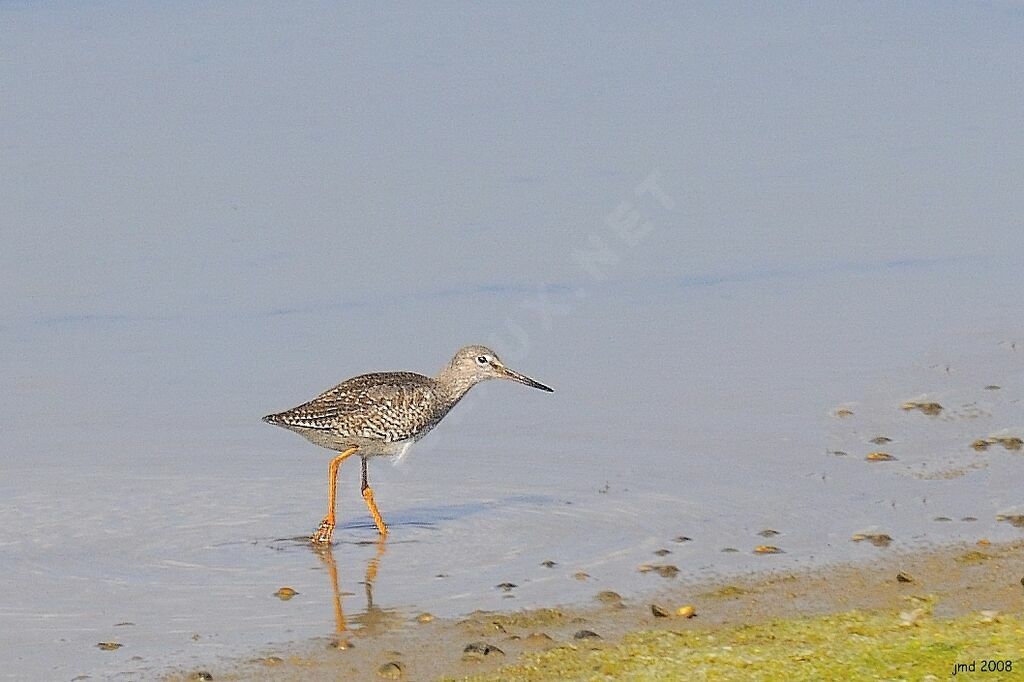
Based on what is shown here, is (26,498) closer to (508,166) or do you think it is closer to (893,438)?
(893,438)

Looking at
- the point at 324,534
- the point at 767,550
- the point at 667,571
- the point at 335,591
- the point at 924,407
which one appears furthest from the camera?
the point at 924,407

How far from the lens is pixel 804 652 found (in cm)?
759

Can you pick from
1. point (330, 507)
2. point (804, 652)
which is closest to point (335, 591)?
point (330, 507)

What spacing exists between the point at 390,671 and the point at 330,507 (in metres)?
3.12

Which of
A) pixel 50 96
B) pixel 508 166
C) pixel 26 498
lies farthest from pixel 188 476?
pixel 50 96

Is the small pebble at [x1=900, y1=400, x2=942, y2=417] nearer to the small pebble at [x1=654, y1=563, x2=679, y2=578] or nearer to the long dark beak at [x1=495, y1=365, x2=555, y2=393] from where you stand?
the long dark beak at [x1=495, y1=365, x2=555, y2=393]

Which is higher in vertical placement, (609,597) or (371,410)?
(371,410)

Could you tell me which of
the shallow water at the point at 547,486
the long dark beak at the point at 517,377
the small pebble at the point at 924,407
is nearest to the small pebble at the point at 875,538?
the shallow water at the point at 547,486

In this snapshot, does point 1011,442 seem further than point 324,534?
Yes

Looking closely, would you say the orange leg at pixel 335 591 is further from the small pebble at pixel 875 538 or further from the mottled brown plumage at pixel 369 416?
the small pebble at pixel 875 538

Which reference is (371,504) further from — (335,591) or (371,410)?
(335,591)

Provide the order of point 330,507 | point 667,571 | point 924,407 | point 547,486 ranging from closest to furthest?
point 667,571 < point 330,507 < point 547,486 < point 924,407

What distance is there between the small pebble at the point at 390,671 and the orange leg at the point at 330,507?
2.71m

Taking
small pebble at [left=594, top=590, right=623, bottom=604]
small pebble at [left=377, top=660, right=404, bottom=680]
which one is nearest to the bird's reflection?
small pebble at [left=377, top=660, right=404, bottom=680]
